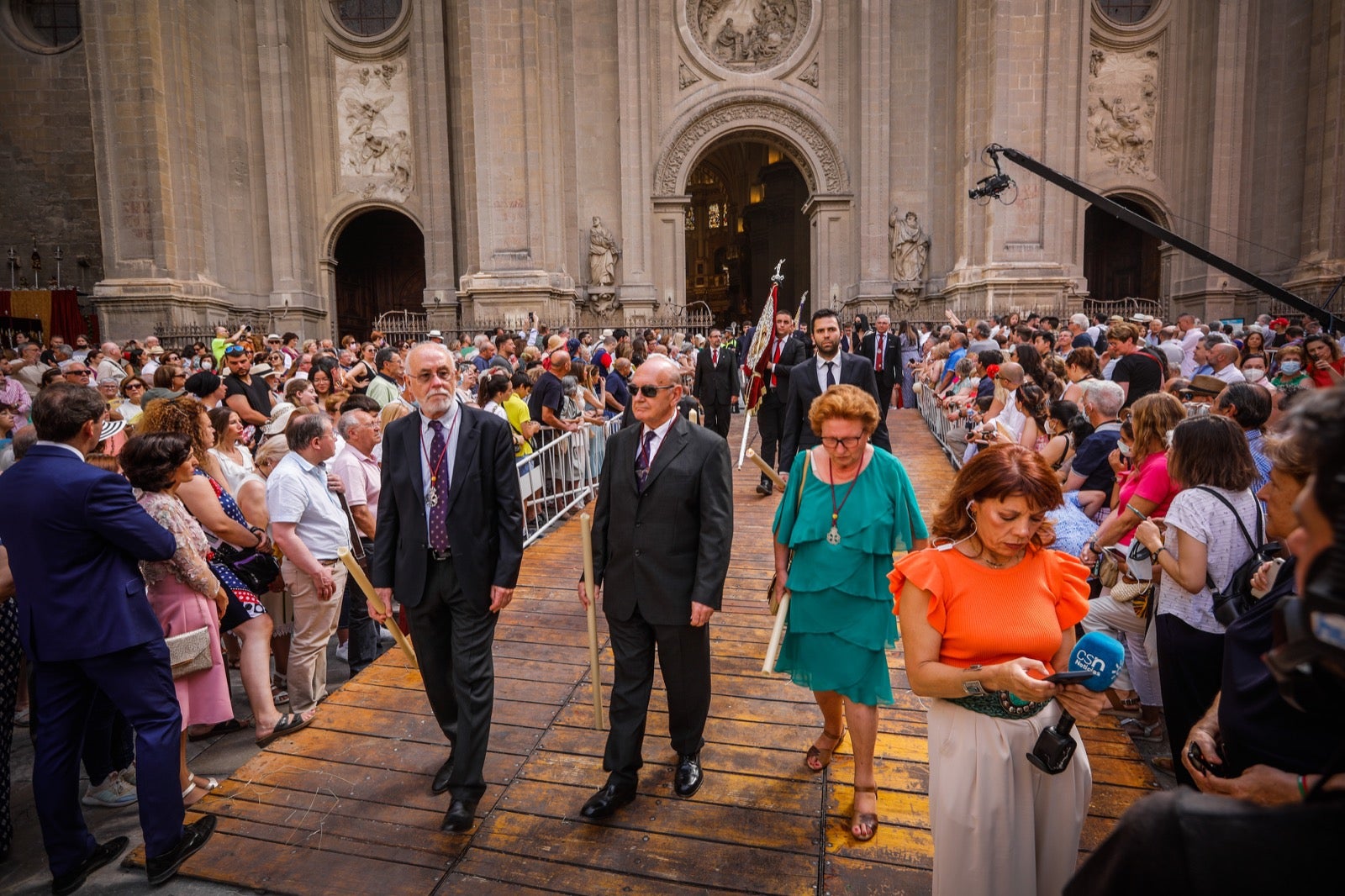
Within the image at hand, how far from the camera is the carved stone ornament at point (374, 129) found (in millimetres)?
22406

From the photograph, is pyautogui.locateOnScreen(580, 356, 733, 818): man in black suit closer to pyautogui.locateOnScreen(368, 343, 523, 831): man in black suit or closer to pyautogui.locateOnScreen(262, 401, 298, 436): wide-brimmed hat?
pyautogui.locateOnScreen(368, 343, 523, 831): man in black suit

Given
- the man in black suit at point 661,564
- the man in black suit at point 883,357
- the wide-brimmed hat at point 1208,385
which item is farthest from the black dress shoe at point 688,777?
the man in black suit at point 883,357

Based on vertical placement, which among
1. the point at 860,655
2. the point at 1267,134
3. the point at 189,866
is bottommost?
the point at 189,866

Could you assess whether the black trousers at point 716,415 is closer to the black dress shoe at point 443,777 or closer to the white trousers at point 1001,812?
the black dress shoe at point 443,777

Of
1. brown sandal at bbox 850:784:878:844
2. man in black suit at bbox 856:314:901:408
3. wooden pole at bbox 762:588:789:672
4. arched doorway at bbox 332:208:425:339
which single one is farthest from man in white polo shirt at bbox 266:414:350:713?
arched doorway at bbox 332:208:425:339

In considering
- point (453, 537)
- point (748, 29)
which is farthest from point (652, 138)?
point (453, 537)

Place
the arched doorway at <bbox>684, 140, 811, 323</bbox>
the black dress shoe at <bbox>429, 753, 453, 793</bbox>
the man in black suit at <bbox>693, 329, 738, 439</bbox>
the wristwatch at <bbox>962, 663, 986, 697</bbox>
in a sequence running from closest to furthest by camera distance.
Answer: the wristwatch at <bbox>962, 663, 986, 697</bbox>, the black dress shoe at <bbox>429, 753, 453, 793</bbox>, the man in black suit at <bbox>693, 329, 738, 439</bbox>, the arched doorway at <bbox>684, 140, 811, 323</bbox>

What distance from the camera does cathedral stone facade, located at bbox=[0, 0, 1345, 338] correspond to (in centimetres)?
2009

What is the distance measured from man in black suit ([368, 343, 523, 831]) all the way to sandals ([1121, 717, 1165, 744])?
3.56 m

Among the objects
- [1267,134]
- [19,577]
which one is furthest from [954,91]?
[19,577]

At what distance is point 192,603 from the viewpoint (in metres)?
3.91

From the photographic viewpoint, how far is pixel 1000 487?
8.03ft

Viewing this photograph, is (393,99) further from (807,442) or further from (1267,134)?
(1267,134)

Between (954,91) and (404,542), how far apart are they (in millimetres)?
22388
